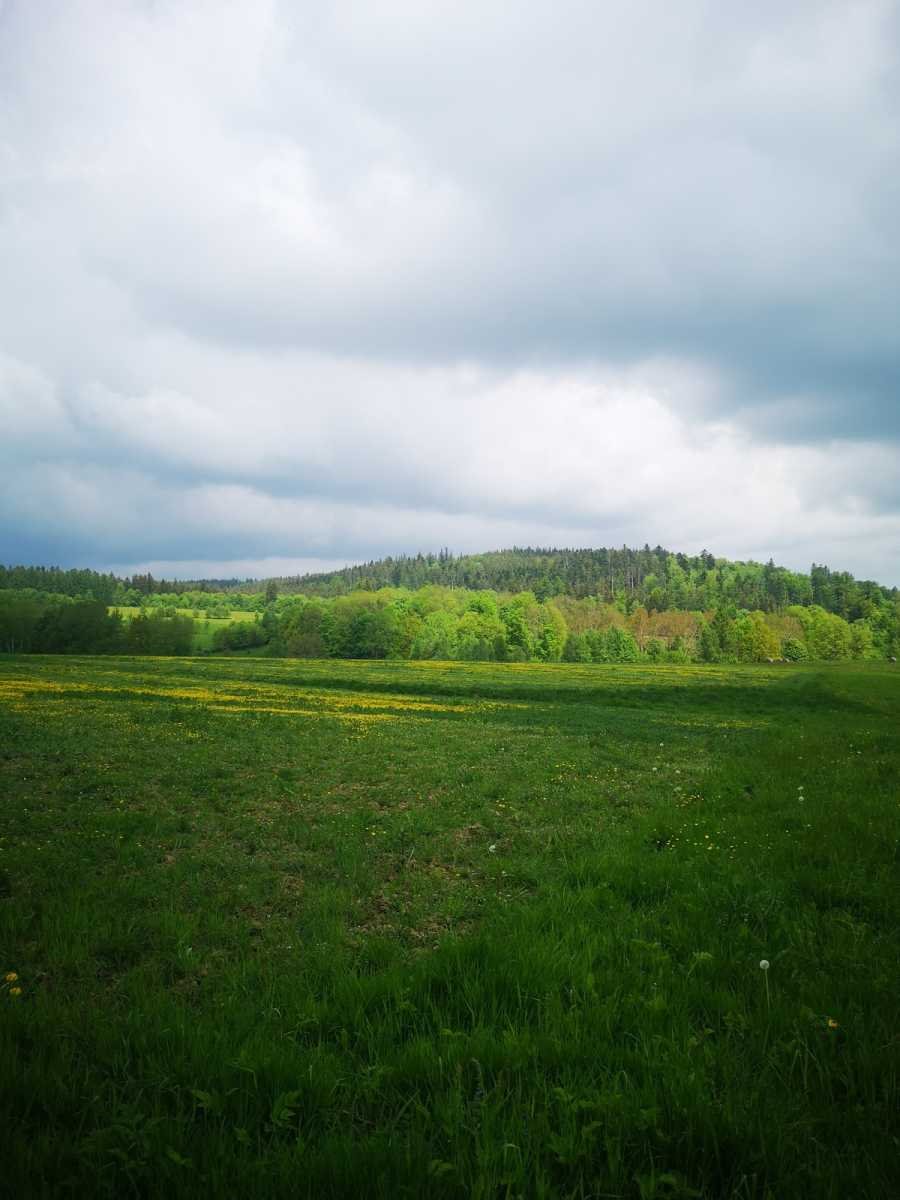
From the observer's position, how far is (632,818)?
11398 millimetres

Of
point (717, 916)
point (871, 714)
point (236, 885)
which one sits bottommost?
point (871, 714)

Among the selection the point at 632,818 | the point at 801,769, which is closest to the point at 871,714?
the point at 801,769

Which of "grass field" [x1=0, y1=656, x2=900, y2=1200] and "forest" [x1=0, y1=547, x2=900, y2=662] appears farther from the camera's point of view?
"forest" [x1=0, y1=547, x2=900, y2=662]

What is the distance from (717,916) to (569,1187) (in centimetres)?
402

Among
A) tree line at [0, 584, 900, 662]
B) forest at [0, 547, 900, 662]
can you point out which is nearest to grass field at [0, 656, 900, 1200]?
forest at [0, 547, 900, 662]

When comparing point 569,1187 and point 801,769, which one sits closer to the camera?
point 569,1187

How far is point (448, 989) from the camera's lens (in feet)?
16.2

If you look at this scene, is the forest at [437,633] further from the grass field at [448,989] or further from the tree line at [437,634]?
the grass field at [448,989]

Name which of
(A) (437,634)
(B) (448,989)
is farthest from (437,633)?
(B) (448,989)

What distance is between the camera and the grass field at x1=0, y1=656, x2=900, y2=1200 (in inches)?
121

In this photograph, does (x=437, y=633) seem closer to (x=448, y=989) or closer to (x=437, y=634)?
(x=437, y=634)

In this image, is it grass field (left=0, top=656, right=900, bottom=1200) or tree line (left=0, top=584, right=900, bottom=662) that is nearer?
grass field (left=0, top=656, right=900, bottom=1200)

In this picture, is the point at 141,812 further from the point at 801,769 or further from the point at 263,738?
the point at 801,769

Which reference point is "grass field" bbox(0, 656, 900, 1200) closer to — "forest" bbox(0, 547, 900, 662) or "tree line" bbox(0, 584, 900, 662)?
"forest" bbox(0, 547, 900, 662)
